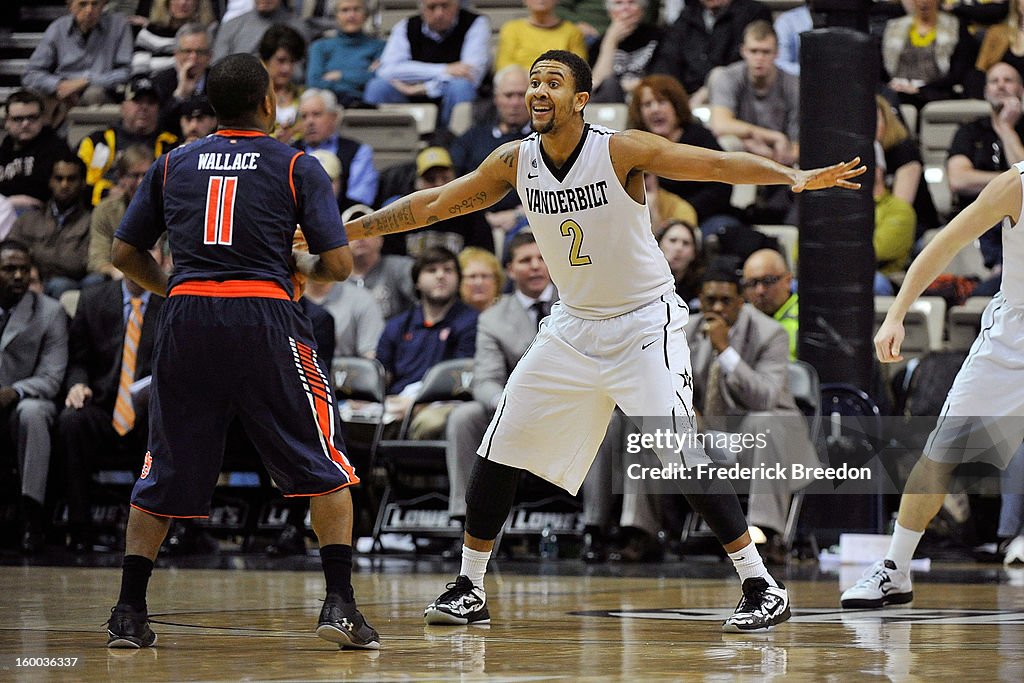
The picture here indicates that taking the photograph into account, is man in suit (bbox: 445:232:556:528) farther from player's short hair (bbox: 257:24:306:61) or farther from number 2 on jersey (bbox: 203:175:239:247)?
number 2 on jersey (bbox: 203:175:239:247)

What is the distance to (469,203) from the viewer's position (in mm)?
5996

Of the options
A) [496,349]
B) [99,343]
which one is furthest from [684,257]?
[99,343]

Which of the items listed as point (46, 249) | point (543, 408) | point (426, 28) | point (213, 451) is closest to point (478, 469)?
point (543, 408)

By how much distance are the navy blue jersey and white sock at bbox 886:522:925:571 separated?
2941mm

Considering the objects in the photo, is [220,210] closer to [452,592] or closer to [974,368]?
[452,592]

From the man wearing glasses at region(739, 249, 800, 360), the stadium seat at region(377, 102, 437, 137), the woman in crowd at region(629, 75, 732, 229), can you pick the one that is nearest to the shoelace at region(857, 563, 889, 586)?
the man wearing glasses at region(739, 249, 800, 360)

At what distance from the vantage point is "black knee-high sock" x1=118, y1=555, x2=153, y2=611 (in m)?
4.87

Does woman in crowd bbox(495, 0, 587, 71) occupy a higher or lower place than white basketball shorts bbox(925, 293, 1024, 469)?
higher

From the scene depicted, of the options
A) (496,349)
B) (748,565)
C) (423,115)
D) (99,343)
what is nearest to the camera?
(748,565)

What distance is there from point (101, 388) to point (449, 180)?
10.2 feet

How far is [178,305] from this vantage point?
4.91 m

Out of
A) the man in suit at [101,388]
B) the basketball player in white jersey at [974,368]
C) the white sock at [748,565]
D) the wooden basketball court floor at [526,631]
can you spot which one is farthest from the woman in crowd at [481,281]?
the white sock at [748,565]

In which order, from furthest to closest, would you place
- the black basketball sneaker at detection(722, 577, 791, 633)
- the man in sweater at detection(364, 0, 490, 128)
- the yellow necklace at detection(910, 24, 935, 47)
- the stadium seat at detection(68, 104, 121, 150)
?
the stadium seat at detection(68, 104, 121, 150) < the man in sweater at detection(364, 0, 490, 128) < the yellow necklace at detection(910, 24, 935, 47) < the black basketball sneaker at detection(722, 577, 791, 633)

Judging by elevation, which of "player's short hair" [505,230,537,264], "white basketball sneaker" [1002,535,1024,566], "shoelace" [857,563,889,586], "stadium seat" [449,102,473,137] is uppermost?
"stadium seat" [449,102,473,137]
